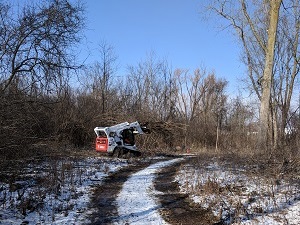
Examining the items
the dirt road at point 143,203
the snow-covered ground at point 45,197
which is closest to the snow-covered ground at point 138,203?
the dirt road at point 143,203

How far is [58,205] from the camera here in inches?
351

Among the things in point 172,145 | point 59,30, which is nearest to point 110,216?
point 59,30

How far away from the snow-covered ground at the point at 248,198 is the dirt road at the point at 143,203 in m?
0.43

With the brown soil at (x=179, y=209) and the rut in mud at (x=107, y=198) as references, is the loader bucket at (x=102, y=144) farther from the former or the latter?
the brown soil at (x=179, y=209)

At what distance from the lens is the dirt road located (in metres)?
8.08

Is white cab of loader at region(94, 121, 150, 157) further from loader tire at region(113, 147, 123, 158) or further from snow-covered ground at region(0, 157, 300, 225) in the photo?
snow-covered ground at region(0, 157, 300, 225)

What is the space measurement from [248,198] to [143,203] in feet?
9.63

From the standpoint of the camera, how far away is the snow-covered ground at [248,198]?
25.6 ft

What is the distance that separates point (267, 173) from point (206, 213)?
4.29 metres

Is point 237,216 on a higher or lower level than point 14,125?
lower

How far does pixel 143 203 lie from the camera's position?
31.3 feet

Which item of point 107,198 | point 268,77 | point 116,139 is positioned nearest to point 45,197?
point 107,198

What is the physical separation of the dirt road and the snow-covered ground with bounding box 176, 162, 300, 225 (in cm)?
43

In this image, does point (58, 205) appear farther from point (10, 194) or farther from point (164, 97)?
point (164, 97)
